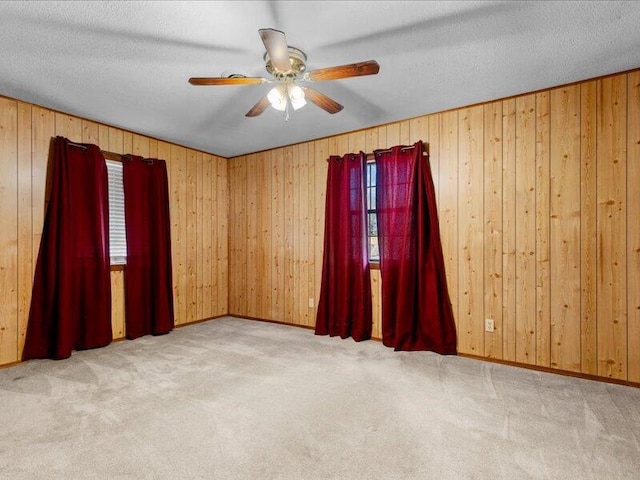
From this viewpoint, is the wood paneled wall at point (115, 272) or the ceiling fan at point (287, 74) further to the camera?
the wood paneled wall at point (115, 272)

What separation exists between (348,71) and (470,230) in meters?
2.09

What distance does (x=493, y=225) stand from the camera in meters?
3.25

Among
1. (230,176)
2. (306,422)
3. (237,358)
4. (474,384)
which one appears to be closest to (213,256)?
(230,176)

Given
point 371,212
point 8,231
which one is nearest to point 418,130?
point 371,212

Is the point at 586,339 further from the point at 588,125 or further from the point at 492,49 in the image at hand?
the point at 492,49

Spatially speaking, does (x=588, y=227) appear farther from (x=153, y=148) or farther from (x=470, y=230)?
(x=153, y=148)

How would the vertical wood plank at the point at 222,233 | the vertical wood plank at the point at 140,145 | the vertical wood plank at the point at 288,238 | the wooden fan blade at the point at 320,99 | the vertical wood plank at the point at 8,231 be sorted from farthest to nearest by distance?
1. the vertical wood plank at the point at 222,233
2. the vertical wood plank at the point at 288,238
3. the vertical wood plank at the point at 140,145
4. the vertical wood plank at the point at 8,231
5. the wooden fan blade at the point at 320,99

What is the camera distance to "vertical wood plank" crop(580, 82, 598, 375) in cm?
279

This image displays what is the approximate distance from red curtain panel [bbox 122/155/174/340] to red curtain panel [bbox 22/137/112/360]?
0.29 m

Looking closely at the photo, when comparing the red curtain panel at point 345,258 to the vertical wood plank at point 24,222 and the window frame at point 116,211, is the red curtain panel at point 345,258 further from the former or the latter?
the vertical wood plank at point 24,222

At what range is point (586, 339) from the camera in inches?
111

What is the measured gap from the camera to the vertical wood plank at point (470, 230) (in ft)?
10.9

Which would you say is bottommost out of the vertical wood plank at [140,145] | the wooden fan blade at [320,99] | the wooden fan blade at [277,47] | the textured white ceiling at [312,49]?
the wooden fan blade at [320,99]

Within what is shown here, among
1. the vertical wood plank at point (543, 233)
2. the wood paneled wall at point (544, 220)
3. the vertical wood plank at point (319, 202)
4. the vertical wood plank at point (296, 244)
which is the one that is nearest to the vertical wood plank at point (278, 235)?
the vertical wood plank at point (296, 244)
